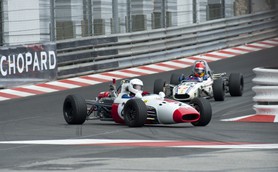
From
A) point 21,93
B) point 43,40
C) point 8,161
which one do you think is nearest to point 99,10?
point 43,40

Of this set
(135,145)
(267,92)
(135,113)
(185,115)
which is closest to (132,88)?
(135,113)

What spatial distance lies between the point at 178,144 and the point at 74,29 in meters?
13.3

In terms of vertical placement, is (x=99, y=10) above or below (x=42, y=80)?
above

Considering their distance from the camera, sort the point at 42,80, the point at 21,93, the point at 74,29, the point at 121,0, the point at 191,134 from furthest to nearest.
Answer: the point at 121,0
the point at 74,29
the point at 42,80
the point at 21,93
the point at 191,134

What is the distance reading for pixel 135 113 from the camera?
559 inches

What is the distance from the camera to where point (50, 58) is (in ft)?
75.6

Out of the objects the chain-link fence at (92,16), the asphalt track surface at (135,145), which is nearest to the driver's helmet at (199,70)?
the asphalt track surface at (135,145)

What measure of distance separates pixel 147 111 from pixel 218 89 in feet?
14.3

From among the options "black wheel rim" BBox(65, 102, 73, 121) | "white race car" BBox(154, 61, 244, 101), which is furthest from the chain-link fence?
"black wheel rim" BBox(65, 102, 73, 121)

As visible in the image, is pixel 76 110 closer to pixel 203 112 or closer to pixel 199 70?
pixel 203 112

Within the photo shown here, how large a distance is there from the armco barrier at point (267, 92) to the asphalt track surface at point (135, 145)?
75cm

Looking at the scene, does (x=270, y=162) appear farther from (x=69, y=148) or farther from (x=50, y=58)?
(x=50, y=58)

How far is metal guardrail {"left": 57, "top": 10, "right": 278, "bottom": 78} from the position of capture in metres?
24.0

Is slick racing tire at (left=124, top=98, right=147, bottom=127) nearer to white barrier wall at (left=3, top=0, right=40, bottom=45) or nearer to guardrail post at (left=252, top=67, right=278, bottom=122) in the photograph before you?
guardrail post at (left=252, top=67, right=278, bottom=122)
